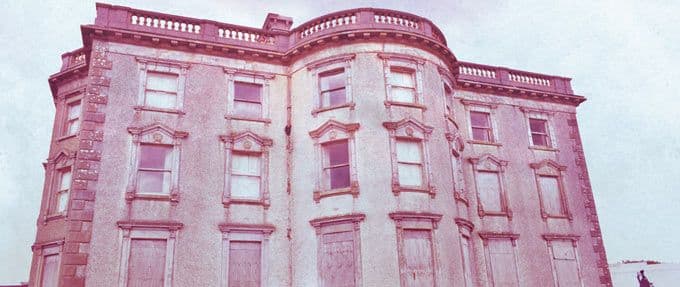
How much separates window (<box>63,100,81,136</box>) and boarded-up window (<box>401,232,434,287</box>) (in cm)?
1374

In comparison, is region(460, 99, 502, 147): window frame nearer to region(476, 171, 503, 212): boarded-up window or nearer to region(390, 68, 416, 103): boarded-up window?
region(476, 171, 503, 212): boarded-up window

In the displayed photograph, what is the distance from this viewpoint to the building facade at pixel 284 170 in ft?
59.5

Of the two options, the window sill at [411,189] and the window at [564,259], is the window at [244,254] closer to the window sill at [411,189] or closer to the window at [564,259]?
the window sill at [411,189]

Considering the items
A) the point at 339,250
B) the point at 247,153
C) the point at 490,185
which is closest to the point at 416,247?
the point at 339,250

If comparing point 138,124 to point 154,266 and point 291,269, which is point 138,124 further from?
point 291,269

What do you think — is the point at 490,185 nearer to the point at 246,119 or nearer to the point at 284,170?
the point at 284,170

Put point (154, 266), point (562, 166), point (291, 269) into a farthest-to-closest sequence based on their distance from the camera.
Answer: point (562, 166) < point (291, 269) < point (154, 266)

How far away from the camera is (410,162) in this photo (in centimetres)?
1972

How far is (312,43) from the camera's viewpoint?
21281 mm

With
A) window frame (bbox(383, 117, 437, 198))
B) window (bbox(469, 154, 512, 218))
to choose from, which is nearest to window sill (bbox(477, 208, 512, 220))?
window (bbox(469, 154, 512, 218))

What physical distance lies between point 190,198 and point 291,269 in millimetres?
4239

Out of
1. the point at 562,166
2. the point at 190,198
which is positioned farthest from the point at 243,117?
the point at 562,166

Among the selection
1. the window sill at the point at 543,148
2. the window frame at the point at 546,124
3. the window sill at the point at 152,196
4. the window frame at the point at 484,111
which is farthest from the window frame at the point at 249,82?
the window sill at the point at 543,148

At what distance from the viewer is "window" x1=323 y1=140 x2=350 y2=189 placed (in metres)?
19.6
